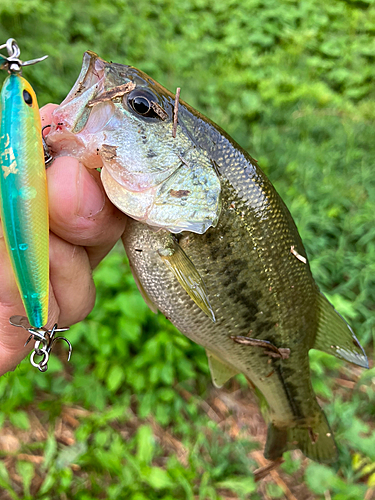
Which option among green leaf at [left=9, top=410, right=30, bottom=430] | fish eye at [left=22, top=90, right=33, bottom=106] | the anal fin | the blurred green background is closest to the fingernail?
fish eye at [left=22, top=90, right=33, bottom=106]

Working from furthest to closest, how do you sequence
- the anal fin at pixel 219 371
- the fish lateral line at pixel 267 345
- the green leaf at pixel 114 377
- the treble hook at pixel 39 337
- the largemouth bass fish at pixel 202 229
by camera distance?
the green leaf at pixel 114 377 < the anal fin at pixel 219 371 < the fish lateral line at pixel 267 345 < the largemouth bass fish at pixel 202 229 < the treble hook at pixel 39 337

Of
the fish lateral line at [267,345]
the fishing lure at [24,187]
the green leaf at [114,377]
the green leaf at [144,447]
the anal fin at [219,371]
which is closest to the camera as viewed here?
the fishing lure at [24,187]

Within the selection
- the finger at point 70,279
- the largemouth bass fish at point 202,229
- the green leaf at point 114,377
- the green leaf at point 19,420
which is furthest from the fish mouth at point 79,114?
the green leaf at point 19,420

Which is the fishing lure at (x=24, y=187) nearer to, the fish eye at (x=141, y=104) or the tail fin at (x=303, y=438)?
the fish eye at (x=141, y=104)

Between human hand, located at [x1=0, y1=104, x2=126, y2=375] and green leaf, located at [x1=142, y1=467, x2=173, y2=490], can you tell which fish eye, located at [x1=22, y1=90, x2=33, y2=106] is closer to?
human hand, located at [x1=0, y1=104, x2=126, y2=375]

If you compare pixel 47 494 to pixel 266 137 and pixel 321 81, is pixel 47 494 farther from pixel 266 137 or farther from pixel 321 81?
pixel 321 81

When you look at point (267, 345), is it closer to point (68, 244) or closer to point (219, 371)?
point (219, 371)

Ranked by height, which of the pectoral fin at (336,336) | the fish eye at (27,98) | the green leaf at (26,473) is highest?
the fish eye at (27,98)
